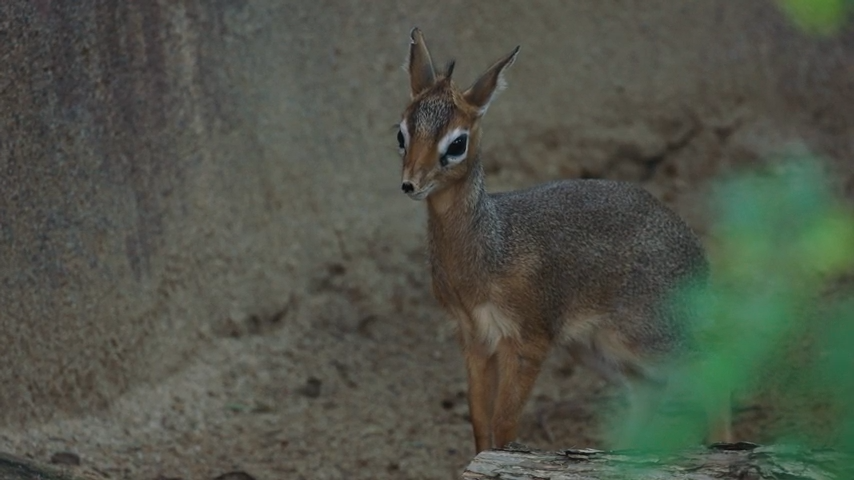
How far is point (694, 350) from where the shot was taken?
203 inches

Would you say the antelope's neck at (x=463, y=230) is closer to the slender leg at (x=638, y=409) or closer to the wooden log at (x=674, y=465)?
the slender leg at (x=638, y=409)

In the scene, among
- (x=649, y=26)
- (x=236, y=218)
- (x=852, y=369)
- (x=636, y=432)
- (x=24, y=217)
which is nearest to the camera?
(x=852, y=369)

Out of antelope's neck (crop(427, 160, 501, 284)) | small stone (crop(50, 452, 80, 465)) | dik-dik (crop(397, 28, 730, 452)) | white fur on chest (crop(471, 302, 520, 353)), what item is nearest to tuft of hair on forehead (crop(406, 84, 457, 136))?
dik-dik (crop(397, 28, 730, 452))

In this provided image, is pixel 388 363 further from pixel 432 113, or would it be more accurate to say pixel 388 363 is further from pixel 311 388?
pixel 432 113

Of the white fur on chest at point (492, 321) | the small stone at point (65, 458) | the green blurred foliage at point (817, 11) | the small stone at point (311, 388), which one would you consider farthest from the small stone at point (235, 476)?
the green blurred foliage at point (817, 11)

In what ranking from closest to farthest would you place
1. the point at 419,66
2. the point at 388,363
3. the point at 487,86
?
the point at 487,86, the point at 419,66, the point at 388,363

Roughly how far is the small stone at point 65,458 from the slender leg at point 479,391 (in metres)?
1.61

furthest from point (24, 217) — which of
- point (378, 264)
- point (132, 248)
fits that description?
point (378, 264)

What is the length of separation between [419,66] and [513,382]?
1289 mm

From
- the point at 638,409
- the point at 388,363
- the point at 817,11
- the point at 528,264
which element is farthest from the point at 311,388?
the point at 817,11

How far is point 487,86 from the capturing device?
484cm

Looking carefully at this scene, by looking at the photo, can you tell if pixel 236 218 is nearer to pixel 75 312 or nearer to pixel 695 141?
pixel 75 312

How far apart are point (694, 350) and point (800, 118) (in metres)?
3.34

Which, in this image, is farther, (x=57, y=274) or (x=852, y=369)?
(x=57, y=274)
